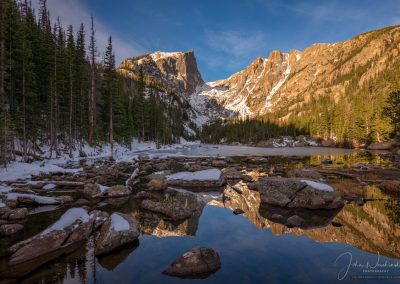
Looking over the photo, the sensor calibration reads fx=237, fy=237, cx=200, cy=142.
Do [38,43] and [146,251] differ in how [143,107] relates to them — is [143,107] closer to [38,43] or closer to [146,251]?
[38,43]

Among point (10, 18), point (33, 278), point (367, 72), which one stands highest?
point (367, 72)

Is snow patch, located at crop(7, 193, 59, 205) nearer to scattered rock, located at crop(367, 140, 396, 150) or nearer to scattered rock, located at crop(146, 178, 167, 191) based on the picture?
scattered rock, located at crop(146, 178, 167, 191)

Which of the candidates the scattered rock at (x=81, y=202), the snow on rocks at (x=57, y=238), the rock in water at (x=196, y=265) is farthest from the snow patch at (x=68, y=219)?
the rock in water at (x=196, y=265)

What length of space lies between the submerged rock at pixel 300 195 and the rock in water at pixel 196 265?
764 cm

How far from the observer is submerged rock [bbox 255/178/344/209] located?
13117 mm

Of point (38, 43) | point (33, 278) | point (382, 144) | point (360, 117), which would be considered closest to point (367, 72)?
point (360, 117)

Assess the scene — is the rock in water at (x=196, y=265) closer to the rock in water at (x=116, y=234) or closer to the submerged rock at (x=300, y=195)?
the rock in water at (x=116, y=234)

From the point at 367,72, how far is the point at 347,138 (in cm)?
12503

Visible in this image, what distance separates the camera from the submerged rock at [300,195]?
43.0 ft

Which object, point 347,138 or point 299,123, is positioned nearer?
point 347,138

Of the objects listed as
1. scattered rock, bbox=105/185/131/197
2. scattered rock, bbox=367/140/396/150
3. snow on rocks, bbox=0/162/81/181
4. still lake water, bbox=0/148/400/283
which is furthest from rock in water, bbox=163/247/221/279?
scattered rock, bbox=367/140/396/150

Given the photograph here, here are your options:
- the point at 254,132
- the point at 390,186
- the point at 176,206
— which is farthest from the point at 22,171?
the point at 254,132

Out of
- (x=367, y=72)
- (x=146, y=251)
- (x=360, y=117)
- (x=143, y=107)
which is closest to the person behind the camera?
(x=146, y=251)

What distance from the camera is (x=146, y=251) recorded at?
8.16 m
